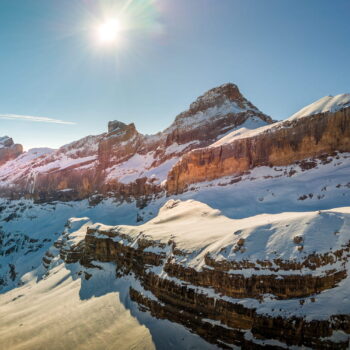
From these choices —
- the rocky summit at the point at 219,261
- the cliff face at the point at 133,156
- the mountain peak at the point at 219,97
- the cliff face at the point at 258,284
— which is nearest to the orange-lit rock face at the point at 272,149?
the rocky summit at the point at 219,261

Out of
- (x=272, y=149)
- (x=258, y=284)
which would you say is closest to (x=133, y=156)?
(x=272, y=149)

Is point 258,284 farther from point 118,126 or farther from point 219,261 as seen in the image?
point 118,126

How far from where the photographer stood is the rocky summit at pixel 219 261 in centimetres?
995

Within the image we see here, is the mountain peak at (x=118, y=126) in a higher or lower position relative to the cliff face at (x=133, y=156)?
higher

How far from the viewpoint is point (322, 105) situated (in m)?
29.8

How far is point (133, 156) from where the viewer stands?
7512 cm

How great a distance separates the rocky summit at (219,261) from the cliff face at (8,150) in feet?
333

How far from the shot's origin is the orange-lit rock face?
24688 mm

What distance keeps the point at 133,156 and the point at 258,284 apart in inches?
2664

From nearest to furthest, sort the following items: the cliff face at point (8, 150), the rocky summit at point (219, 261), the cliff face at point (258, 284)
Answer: the cliff face at point (258, 284)
the rocky summit at point (219, 261)
the cliff face at point (8, 150)

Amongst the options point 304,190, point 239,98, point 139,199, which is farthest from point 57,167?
point 304,190

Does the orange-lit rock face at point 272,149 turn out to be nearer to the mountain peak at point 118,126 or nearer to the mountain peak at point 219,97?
the mountain peak at point 219,97

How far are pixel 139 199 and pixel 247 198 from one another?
29.1m

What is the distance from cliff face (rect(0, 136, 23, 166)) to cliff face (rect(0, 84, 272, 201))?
4214 cm
